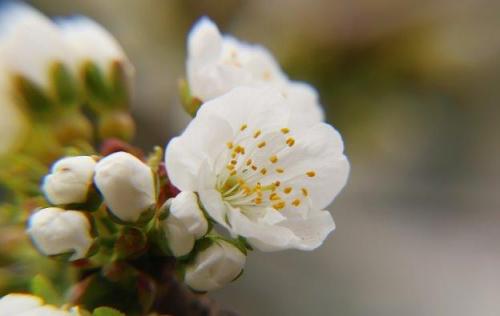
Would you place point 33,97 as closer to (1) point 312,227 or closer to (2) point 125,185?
(2) point 125,185

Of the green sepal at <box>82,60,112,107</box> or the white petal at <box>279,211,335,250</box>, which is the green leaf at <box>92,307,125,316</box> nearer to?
the white petal at <box>279,211,335,250</box>

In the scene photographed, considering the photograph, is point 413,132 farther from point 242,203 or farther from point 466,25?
point 242,203

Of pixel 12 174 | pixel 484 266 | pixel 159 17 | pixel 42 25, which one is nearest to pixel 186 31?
pixel 159 17

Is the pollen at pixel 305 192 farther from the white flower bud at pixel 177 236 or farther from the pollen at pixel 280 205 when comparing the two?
the white flower bud at pixel 177 236

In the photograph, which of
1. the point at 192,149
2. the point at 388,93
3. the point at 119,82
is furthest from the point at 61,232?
the point at 388,93

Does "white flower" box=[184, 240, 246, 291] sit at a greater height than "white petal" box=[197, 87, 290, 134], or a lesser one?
lesser

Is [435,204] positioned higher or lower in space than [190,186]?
higher

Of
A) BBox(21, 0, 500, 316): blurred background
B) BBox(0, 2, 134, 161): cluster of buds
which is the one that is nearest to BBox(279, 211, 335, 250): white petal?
BBox(0, 2, 134, 161): cluster of buds
